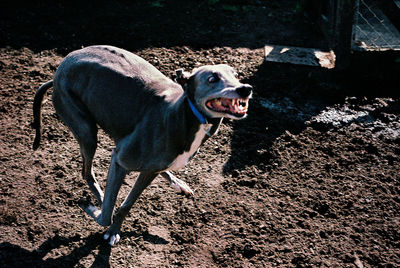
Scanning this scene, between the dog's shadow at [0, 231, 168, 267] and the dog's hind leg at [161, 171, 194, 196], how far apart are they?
0.58 m

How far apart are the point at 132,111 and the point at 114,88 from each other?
0.24 m

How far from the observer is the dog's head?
2.69m

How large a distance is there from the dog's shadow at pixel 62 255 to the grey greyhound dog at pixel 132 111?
0.13 meters

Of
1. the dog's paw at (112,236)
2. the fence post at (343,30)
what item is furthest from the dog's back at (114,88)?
the fence post at (343,30)

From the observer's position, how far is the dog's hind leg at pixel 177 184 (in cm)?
414

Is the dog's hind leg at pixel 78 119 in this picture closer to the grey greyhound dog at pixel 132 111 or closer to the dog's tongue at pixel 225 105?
the grey greyhound dog at pixel 132 111

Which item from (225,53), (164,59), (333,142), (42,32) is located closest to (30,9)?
(42,32)

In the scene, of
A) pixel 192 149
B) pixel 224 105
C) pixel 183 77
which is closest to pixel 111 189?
pixel 192 149

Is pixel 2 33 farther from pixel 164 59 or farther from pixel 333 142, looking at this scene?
pixel 333 142

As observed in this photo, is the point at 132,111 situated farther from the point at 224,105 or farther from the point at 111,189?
the point at 224,105

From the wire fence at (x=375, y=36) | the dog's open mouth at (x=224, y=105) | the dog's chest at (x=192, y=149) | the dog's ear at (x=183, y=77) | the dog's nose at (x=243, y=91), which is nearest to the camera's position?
the dog's nose at (x=243, y=91)

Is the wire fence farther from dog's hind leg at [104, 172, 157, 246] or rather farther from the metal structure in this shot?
dog's hind leg at [104, 172, 157, 246]

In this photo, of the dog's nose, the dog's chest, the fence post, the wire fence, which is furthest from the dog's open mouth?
the wire fence

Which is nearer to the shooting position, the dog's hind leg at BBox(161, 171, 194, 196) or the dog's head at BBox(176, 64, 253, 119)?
the dog's head at BBox(176, 64, 253, 119)
